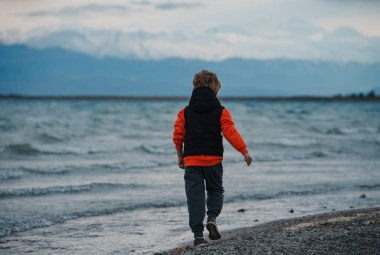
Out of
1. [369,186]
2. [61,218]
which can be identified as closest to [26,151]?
[61,218]

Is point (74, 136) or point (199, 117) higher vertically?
point (199, 117)

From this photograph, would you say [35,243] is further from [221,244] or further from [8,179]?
[8,179]

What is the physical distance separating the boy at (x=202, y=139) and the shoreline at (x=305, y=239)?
1.43 ft

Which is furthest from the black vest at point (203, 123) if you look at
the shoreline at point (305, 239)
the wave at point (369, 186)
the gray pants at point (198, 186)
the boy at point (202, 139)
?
the wave at point (369, 186)

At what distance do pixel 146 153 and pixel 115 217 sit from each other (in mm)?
10477

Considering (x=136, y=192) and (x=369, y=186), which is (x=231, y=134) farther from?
(x=369, y=186)

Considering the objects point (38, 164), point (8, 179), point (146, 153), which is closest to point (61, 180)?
point (8, 179)

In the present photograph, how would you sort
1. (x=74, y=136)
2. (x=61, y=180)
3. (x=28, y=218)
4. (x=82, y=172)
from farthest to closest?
(x=74, y=136), (x=82, y=172), (x=61, y=180), (x=28, y=218)

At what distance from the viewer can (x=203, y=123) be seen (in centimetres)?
615

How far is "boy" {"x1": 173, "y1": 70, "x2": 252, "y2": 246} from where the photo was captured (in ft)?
20.1

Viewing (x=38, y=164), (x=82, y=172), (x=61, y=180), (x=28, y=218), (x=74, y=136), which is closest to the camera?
(x=28, y=218)

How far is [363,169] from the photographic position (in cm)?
1541

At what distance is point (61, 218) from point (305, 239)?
3.86m

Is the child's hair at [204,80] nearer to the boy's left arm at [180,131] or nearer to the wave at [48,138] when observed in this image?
the boy's left arm at [180,131]
